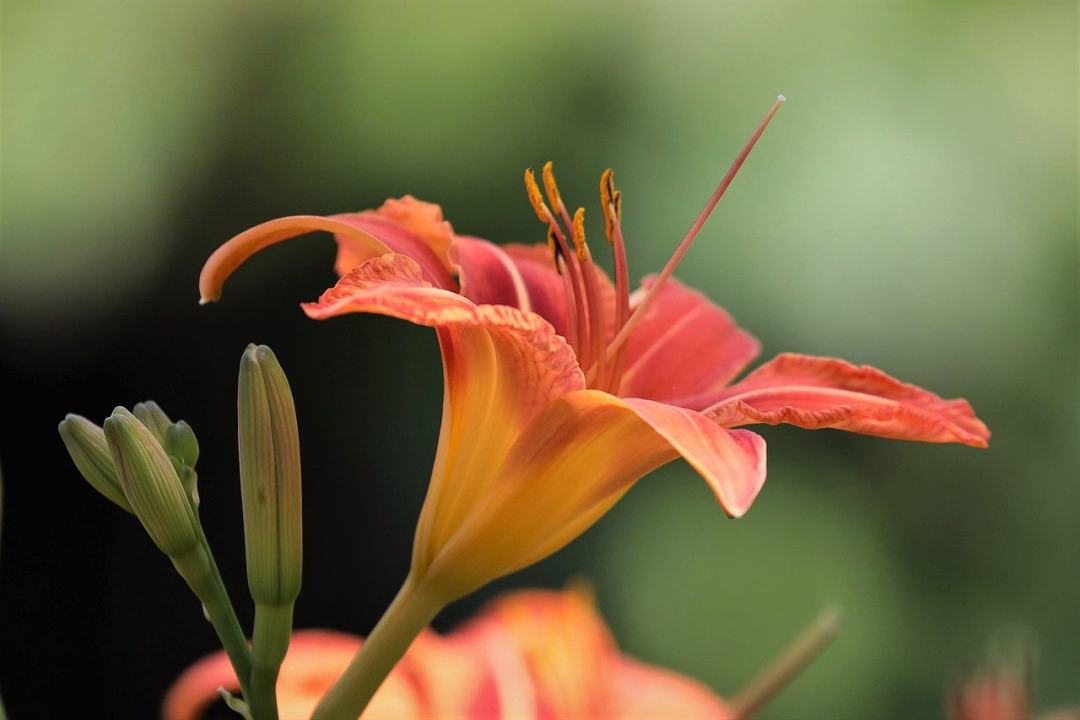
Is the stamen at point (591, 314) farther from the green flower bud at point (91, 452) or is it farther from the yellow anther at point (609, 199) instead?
the green flower bud at point (91, 452)

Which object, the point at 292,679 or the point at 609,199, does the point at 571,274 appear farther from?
the point at 292,679

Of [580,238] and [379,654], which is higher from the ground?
[580,238]

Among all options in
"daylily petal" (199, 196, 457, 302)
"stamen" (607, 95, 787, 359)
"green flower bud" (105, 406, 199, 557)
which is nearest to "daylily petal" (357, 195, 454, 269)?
"daylily petal" (199, 196, 457, 302)

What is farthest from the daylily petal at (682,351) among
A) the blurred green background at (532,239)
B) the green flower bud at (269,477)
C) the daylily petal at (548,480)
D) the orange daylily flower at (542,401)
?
the blurred green background at (532,239)

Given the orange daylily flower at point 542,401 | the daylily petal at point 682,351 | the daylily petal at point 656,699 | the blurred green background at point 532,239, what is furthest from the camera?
the blurred green background at point 532,239

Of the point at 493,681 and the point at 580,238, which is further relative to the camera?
the point at 493,681

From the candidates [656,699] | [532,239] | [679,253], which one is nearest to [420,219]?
[679,253]
